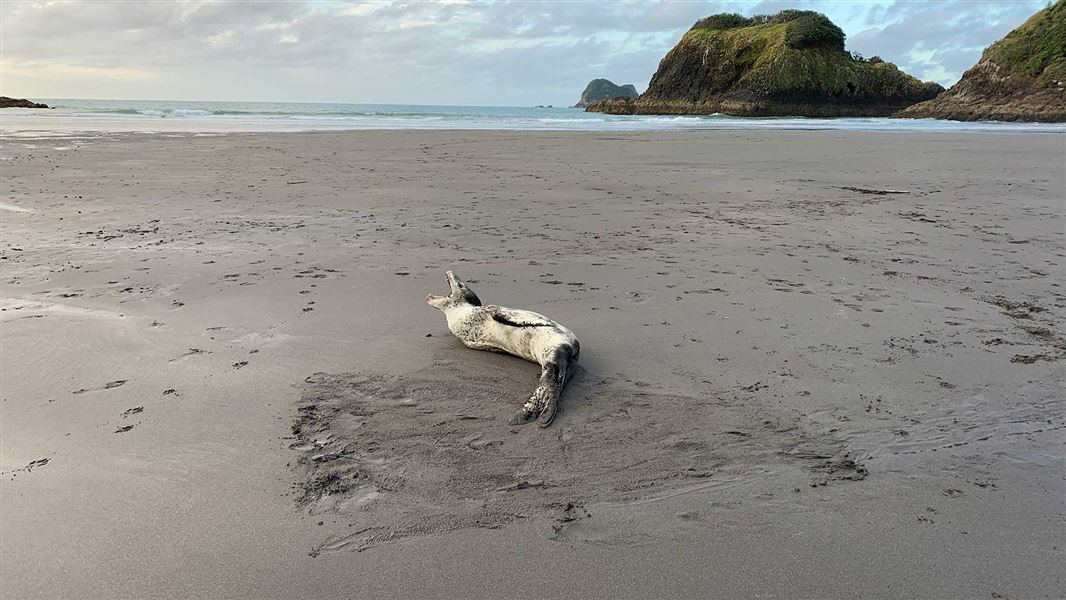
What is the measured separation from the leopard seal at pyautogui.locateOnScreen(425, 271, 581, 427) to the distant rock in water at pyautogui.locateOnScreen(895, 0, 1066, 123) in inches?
1433

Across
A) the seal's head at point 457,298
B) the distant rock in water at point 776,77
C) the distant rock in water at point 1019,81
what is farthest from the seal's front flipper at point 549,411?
the distant rock in water at point 776,77

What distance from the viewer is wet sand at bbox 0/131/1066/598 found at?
6.73 feet

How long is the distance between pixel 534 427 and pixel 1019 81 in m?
42.3

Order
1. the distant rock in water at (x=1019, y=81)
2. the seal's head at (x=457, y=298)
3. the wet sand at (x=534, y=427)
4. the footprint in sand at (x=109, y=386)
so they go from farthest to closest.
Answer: the distant rock in water at (x=1019, y=81)
the seal's head at (x=457, y=298)
the footprint in sand at (x=109, y=386)
the wet sand at (x=534, y=427)

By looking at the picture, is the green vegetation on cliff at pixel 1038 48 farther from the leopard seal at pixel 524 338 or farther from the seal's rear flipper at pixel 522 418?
the seal's rear flipper at pixel 522 418

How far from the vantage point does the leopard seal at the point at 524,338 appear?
3.01m

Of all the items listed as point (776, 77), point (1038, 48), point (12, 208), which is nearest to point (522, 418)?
point (12, 208)

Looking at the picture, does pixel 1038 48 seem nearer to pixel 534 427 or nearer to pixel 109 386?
pixel 534 427

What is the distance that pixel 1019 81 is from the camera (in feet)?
113

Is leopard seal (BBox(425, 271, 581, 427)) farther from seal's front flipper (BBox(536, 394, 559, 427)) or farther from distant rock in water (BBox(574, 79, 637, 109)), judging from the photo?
distant rock in water (BBox(574, 79, 637, 109))

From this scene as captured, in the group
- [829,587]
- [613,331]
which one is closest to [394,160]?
[613,331]

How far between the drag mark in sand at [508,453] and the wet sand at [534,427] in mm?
13

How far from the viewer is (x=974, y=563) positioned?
6.59 feet

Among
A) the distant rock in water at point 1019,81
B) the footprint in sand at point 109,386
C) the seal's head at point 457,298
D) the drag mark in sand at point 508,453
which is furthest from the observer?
the distant rock in water at point 1019,81
